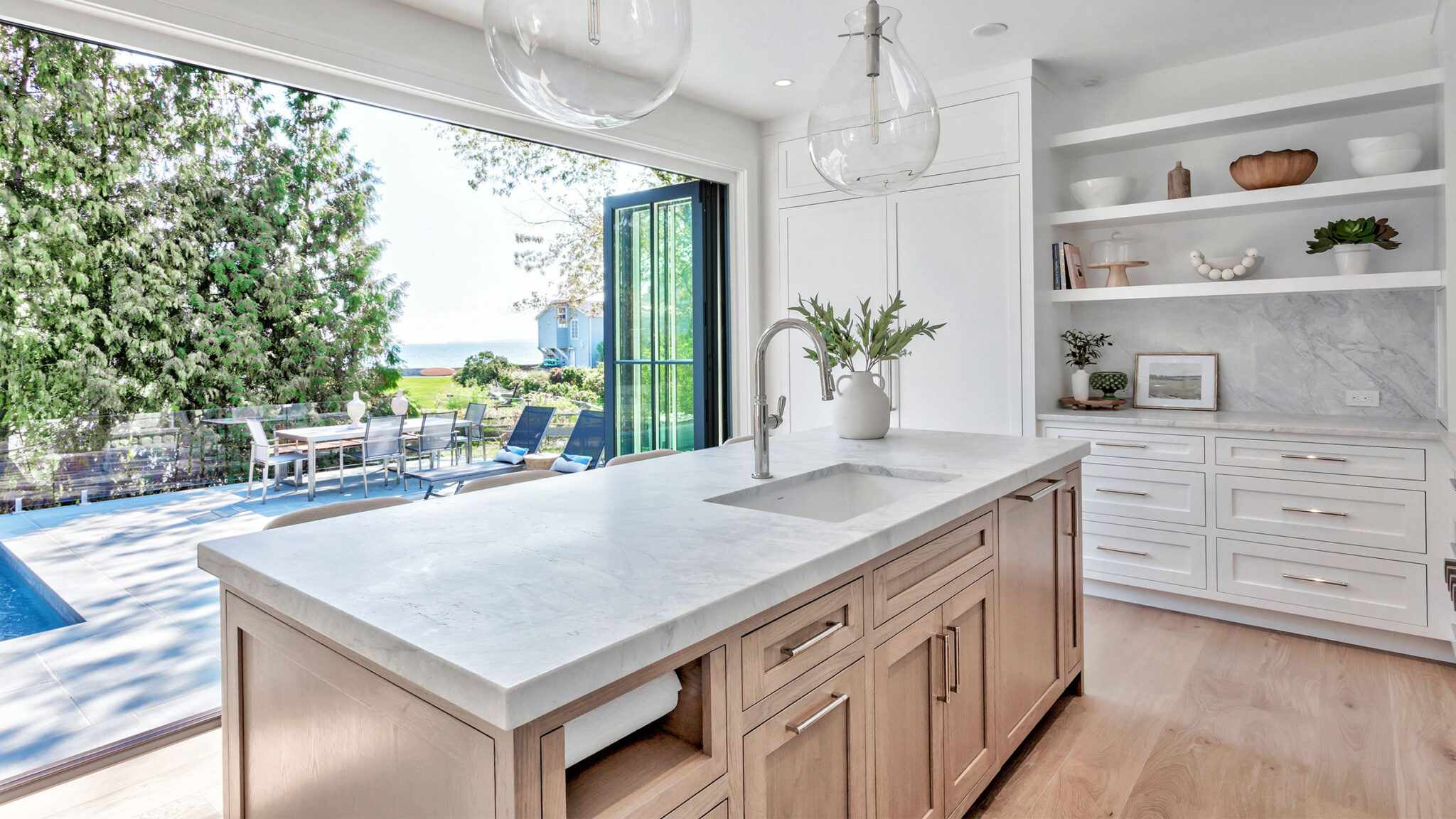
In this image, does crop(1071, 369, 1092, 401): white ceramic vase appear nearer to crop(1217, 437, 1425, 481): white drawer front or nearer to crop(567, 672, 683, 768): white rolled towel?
crop(1217, 437, 1425, 481): white drawer front

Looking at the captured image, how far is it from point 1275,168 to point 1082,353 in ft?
3.66

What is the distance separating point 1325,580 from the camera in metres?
3.00

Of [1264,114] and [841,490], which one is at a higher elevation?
[1264,114]

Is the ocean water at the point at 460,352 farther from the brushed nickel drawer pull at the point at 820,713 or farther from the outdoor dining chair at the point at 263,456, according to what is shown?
the brushed nickel drawer pull at the point at 820,713

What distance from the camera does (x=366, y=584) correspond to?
3.59 ft

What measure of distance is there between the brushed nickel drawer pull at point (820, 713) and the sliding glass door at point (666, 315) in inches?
130

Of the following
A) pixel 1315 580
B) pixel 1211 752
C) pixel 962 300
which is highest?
pixel 962 300

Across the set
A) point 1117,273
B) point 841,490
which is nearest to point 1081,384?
point 1117,273

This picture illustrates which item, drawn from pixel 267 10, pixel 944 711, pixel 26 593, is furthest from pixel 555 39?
pixel 26 593

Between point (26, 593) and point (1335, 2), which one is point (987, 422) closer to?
point (1335, 2)

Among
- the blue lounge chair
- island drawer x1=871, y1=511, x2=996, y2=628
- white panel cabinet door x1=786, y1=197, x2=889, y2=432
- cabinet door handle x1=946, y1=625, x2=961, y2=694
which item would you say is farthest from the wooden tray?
the blue lounge chair

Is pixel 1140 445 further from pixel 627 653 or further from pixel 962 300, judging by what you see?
pixel 627 653

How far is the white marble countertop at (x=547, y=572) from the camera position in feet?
2.76

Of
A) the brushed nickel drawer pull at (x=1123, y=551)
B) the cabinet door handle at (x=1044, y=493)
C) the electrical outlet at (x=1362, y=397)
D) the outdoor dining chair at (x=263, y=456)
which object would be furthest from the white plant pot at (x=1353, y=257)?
the outdoor dining chair at (x=263, y=456)
